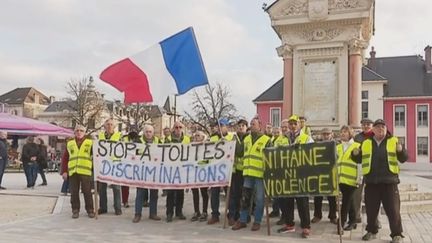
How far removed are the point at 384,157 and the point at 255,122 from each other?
2.17m

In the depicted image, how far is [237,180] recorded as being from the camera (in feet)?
29.3

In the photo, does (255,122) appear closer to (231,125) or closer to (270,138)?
(270,138)

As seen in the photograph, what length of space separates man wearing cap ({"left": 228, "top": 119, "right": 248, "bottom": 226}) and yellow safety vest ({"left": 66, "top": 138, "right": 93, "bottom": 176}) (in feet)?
9.74

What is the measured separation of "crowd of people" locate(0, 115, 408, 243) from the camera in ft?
24.2

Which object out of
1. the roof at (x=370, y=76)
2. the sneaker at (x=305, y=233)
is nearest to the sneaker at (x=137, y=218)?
the sneaker at (x=305, y=233)

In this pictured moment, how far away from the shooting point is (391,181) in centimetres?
729

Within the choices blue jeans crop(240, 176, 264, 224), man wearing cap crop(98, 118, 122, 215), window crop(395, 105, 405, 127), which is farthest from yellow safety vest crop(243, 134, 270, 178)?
window crop(395, 105, 405, 127)

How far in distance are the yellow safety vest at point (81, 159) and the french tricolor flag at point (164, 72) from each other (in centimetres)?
123

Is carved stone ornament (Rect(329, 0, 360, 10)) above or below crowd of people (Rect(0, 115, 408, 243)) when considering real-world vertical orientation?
above

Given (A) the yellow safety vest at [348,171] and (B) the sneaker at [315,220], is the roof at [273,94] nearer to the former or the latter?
(B) the sneaker at [315,220]

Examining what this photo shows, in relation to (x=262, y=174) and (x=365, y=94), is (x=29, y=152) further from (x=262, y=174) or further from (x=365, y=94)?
(x=365, y=94)

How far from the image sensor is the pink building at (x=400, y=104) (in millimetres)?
48625

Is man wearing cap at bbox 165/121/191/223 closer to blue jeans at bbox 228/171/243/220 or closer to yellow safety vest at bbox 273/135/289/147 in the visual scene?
blue jeans at bbox 228/171/243/220

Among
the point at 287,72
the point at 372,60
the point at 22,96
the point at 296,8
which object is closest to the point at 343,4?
the point at 296,8
